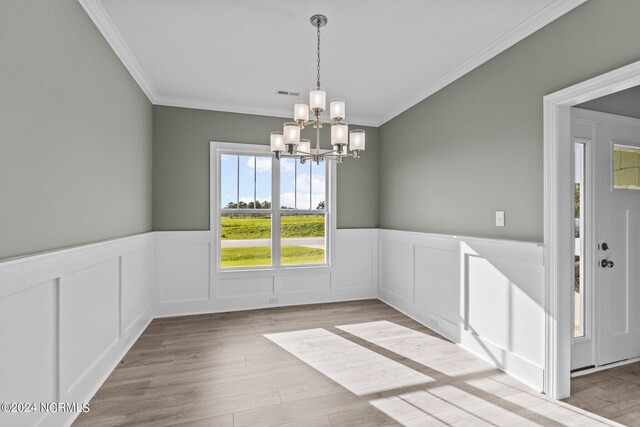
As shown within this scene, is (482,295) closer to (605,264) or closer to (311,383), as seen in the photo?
(605,264)

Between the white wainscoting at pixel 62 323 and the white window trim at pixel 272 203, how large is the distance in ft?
4.28

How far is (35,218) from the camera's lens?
5.54 feet

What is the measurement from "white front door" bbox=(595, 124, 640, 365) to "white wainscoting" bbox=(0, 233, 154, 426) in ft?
13.0

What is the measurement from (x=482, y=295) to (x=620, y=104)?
2048 mm

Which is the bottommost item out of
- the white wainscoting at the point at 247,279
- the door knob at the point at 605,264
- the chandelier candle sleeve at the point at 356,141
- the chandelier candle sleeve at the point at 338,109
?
the white wainscoting at the point at 247,279

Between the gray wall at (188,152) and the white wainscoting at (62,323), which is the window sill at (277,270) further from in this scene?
the white wainscoting at (62,323)

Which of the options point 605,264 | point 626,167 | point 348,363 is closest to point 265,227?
point 348,363

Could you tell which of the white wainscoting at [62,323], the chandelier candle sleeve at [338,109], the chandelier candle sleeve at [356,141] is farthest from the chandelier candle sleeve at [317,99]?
the white wainscoting at [62,323]

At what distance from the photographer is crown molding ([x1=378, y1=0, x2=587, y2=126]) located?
2271 millimetres

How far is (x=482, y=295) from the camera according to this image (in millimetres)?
2982

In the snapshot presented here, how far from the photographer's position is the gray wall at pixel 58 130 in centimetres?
152

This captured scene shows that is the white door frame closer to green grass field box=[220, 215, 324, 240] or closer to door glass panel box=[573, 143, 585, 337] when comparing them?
door glass panel box=[573, 143, 585, 337]

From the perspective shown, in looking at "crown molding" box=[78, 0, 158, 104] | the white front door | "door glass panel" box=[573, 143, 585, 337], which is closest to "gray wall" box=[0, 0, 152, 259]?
"crown molding" box=[78, 0, 158, 104]

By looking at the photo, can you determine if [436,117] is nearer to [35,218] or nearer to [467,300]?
[467,300]
